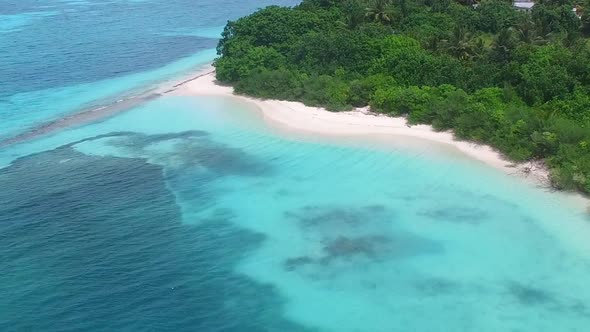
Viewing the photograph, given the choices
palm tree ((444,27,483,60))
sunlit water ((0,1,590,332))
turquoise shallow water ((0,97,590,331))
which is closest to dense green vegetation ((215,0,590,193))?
palm tree ((444,27,483,60))

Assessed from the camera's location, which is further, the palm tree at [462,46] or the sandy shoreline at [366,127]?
the palm tree at [462,46]

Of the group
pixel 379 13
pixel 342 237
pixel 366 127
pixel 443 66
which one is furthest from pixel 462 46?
pixel 342 237

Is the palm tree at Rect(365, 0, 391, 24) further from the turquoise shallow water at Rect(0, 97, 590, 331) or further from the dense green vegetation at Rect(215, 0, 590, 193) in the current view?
the turquoise shallow water at Rect(0, 97, 590, 331)

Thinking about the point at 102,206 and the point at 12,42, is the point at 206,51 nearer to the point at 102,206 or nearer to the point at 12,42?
the point at 12,42

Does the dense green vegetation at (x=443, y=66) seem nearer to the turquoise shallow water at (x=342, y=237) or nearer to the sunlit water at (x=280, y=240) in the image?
the sunlit water at (x=280, y=240)

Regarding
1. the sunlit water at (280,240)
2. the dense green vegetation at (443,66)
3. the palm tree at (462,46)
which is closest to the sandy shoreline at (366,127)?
the dense green vegetation at (443,66)
